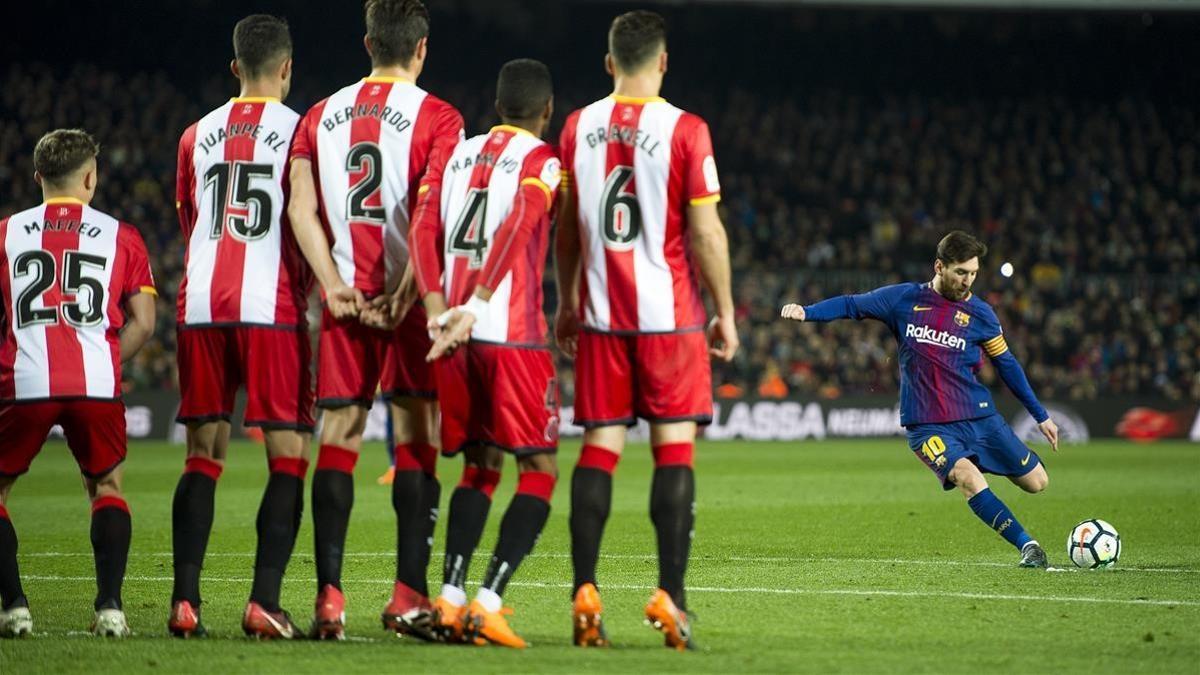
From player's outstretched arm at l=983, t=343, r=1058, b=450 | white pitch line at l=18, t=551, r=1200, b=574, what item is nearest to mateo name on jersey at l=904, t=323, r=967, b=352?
player's outstretched arm at l=983, t=343, r=1058, b=450

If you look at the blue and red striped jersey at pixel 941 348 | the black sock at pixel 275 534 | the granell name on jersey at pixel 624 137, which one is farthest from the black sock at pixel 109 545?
the blue and red striped jersey at pixel 941 348

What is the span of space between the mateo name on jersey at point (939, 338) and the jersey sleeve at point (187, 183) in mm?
4945

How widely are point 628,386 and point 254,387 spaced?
157cm

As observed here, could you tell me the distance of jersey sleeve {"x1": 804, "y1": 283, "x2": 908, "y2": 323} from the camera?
9539 mm

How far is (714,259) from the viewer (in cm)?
602

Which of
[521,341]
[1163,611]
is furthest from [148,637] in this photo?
[1163,611]

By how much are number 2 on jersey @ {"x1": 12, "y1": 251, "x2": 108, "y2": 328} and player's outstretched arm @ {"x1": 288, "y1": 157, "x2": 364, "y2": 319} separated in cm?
103

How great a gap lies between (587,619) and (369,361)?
145 cm

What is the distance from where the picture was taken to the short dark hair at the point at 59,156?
6.74 m

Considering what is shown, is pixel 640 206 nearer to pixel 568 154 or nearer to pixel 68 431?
pixel 568 154

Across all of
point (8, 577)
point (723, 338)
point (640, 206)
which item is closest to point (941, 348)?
point (723, 338)

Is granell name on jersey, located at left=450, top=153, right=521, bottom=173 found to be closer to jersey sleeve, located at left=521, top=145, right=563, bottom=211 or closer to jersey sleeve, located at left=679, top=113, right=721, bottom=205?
jersey sleeve, located at left=521, top=145, right=563, bottom=211

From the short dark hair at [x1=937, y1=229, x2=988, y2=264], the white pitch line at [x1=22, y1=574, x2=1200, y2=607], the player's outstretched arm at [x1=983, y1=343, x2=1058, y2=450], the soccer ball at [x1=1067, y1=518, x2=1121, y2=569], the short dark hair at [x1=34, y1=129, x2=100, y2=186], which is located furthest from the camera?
the player's outstretched arm at [x1=983, y1=343, x2=1058, y2=450]

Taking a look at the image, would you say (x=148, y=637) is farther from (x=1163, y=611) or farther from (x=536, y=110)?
(x=1163, y=611)
